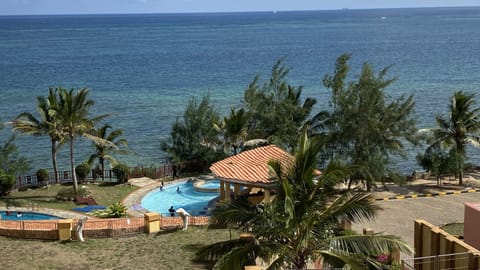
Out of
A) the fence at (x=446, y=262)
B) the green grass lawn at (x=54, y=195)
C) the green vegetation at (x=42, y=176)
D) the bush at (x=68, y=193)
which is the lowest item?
the green grass lawn at (x=54, y=195)

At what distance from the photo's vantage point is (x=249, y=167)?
81.4 ft

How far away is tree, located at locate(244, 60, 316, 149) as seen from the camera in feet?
107

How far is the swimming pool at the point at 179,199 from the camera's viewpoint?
28.4 m

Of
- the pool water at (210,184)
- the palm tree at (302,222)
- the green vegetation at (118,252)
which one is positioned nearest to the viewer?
→ the palm tree at (302,222)

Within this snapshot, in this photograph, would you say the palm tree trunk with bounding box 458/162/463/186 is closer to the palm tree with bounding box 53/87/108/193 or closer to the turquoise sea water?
the turquoise sea water

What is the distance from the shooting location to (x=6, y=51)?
431 feet

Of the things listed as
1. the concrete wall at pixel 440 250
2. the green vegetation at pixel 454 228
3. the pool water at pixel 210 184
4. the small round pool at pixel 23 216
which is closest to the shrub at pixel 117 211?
the small round pool at pixel 23 216

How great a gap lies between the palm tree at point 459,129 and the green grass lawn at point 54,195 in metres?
16.8

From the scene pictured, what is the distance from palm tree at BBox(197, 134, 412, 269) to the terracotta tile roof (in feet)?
30.4

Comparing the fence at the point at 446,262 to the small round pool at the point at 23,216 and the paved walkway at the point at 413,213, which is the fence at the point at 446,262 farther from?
the small round pool at the point at 23,216

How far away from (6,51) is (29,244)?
12204 centimetres

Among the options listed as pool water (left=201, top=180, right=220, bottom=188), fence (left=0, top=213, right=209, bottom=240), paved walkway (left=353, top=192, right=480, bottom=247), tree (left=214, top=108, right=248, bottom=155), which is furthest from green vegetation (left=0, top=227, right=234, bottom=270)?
tree (left=214, top=108, right=248, bottom=155)

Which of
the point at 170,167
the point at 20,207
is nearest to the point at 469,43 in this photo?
the point at 170,167

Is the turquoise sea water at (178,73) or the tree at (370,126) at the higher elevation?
the turquoise sea water at (178,73)
